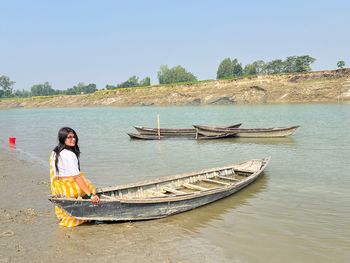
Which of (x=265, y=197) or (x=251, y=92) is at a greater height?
(x=251, y=92)

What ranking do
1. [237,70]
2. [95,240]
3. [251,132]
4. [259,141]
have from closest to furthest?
[95,240], [259,141], [251,132], [237,70]

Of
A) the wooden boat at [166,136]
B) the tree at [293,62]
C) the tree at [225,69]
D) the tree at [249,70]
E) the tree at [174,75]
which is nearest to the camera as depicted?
the wooden boat at [166,136]

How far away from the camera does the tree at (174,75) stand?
15162cm

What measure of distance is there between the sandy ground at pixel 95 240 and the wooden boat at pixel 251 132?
17833mm

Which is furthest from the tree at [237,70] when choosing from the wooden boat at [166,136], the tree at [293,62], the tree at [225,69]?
the wooden boat at [166,136]

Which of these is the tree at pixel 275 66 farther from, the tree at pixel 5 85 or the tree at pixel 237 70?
the tree at pixel 5 85

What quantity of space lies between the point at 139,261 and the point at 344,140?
1958cm

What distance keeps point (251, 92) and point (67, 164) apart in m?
77.4

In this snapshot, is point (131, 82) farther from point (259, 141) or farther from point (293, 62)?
point (259, 141)

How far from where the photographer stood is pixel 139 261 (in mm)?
6258

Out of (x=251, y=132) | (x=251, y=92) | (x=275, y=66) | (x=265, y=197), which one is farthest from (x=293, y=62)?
(x=265, y=197)

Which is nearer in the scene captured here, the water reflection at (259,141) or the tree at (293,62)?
the water reflection at (259,141)

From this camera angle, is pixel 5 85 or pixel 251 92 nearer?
pixel 251 92

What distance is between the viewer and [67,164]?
23.6 feet
